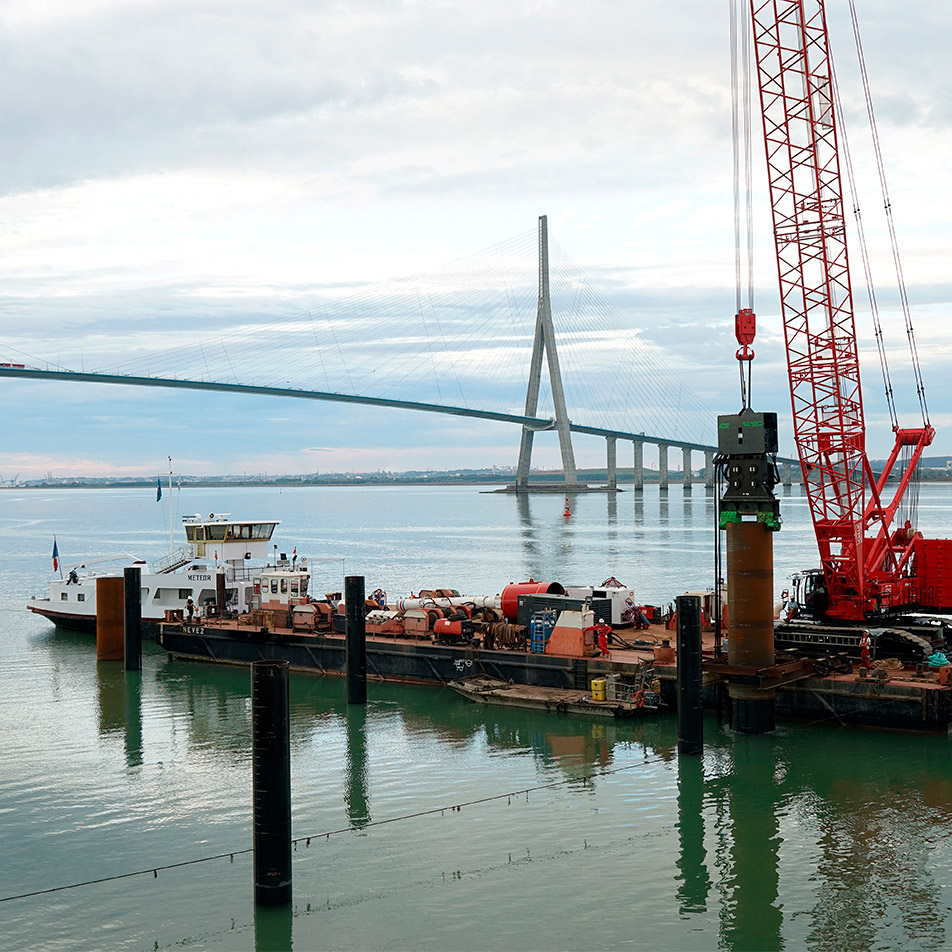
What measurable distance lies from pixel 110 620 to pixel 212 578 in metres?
4.72

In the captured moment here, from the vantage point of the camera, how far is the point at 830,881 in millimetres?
18047

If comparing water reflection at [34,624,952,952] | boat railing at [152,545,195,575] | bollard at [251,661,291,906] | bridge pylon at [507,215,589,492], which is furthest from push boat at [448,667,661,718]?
bridge pylon at [507,215,589,492]

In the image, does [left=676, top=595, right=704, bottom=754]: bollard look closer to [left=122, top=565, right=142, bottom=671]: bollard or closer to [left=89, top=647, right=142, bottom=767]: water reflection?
[left=89, top=647, right=142, bottom=767]: water reflection

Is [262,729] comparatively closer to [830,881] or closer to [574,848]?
[574,848]

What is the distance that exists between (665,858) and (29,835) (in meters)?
11.3

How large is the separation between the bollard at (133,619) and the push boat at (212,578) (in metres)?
3.59

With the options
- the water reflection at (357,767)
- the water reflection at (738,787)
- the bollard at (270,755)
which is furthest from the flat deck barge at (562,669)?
the bollard at (270,755)

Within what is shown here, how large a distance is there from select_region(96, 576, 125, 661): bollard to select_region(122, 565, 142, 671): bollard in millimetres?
2559

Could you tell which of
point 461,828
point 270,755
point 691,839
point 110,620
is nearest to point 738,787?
point 691,839

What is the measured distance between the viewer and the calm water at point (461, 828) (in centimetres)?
1645

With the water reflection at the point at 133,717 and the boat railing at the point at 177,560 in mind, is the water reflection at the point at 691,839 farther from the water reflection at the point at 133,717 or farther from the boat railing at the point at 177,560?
the boat railing at the point at 177,560

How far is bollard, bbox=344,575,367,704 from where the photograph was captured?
1224 inches

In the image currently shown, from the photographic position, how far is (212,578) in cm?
4428

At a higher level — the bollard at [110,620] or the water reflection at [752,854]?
the bollard at [110,620]
